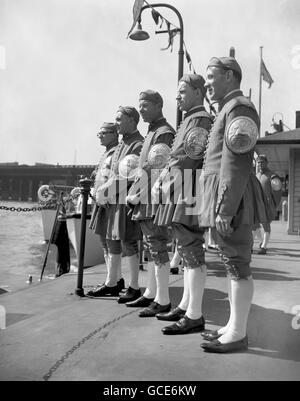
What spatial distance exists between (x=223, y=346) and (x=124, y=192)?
1957 mm

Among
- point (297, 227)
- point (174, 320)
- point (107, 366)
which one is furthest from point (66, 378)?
point (297, 227)

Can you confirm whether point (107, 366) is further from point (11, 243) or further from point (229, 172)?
point (11, 243)

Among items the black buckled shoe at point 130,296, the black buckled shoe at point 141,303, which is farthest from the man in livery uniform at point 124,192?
the black buckled shoe at point 141,303

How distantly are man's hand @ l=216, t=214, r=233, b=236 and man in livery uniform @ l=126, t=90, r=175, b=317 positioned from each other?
0.94 m

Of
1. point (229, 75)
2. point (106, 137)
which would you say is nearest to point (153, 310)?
point (229, 75)

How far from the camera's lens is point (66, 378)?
7.41 ft

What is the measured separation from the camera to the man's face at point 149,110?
3.80 m

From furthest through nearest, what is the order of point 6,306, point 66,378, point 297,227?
point 297,227
point 6,306
point 66,378

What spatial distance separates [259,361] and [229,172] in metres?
1.12

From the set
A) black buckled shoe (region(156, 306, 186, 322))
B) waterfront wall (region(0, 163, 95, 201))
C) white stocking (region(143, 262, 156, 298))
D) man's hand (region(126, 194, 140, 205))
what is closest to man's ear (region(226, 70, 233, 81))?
man's hand (region(126, 194, 140, 205))

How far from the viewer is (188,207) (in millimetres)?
3102

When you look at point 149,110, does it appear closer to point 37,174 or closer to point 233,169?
point 233,169

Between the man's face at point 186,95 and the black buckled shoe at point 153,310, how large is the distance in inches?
65.1

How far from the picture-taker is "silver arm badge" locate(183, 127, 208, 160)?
3.12m
